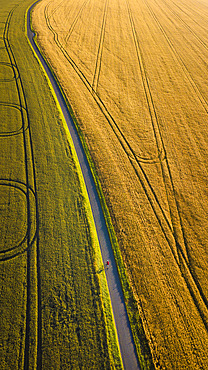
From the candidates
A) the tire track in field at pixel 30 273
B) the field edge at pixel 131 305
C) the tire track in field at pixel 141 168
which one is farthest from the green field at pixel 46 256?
the tire track in field at pixel 141 168

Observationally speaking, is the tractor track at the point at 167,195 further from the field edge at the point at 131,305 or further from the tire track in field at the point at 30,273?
the tire track in field at the point at 30,273

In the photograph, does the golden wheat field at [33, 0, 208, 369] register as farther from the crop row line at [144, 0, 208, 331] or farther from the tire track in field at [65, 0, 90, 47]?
the tire track in field at [65, 0, 90, 47]

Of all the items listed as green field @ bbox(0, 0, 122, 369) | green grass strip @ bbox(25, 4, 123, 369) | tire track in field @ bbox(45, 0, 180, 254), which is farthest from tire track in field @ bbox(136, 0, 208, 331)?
green field @ bbox(0, 0, 122, 369)

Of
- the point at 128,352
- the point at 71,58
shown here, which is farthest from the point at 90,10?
the point at 128,352

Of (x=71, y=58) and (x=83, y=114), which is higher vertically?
(x=71, y=58)

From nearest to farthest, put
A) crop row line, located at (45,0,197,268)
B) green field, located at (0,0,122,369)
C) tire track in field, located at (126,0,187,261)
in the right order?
1. green field, located at (0,0,122,369)
2. tire track in field, located at (126,0,187,261)
3. crop row line, located at (45,0,197,268)

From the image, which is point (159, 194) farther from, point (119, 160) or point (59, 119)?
point (59, 119)

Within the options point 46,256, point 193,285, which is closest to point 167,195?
Answer: point 193,285

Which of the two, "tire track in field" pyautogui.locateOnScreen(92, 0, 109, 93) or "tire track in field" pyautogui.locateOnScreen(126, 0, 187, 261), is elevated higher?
"tire track in field" pyautogui.locateOnScreen(92, 0, 109, 93)
